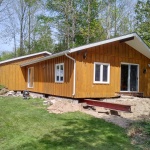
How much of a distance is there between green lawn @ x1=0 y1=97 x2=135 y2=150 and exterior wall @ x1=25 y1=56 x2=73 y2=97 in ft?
A: 11.2

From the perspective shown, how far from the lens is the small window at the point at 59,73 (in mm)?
12609

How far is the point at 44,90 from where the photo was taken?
15.3 meters

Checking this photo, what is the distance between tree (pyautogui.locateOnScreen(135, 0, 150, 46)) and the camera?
69.7 ft

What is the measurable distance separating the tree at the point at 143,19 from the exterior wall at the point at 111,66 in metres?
7.82

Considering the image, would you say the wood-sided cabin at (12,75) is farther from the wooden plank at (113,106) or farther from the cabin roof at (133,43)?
the wooden plank at (113,106)

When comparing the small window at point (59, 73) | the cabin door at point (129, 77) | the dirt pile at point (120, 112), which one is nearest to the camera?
the dirt pile at point (120, 112)

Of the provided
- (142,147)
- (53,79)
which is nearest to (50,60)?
(53,79)

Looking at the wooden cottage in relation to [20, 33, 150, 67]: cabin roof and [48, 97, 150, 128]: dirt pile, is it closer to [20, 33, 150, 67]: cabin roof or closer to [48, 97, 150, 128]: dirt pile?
[20, 33, 150, 67]: cabin roof

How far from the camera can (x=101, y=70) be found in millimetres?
12109

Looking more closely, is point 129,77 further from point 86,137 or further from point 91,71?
point 86,137

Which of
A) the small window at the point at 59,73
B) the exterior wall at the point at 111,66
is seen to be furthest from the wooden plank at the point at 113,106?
the small window at the point at 59,73

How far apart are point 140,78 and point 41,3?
764 inches

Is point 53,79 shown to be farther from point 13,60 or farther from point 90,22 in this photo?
point 90,22

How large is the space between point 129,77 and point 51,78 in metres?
4.86
